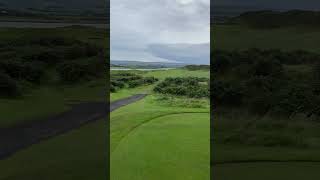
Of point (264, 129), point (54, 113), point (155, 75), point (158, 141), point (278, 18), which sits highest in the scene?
point (278, 18)

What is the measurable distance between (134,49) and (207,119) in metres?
1.16

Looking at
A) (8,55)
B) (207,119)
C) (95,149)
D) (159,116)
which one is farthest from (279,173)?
(8,55)

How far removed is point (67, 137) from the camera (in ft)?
15.6

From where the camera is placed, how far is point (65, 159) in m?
4.65

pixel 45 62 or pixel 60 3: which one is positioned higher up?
pixel 60 3

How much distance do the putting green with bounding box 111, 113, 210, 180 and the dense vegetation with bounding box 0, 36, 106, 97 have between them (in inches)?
34.3

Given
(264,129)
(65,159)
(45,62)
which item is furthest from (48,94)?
(264,129)

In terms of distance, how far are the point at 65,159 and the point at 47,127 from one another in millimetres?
381

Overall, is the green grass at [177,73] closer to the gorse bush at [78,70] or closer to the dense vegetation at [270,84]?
the dense vegetation at [270,84]

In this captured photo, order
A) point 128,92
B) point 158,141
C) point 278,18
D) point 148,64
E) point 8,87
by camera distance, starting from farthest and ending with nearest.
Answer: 1. point 148,64
2. point 128,92
3. point 158,141
4. point 278,18
5. point 8,87

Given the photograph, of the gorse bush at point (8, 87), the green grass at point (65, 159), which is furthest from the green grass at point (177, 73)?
the gorse bush at point (8, 87)

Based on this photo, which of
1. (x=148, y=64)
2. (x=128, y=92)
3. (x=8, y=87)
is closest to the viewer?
(x=8, y=87)

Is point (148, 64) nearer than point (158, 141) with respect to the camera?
No

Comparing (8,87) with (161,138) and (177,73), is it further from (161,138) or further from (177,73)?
(177,73)
